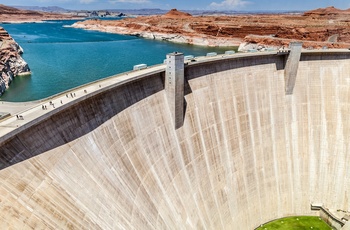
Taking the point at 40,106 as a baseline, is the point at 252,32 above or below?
above

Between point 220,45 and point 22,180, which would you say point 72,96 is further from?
point 220,45

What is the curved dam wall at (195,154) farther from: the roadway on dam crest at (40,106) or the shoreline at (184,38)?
the shoreline at (184,38)

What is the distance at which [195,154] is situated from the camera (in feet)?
74.1

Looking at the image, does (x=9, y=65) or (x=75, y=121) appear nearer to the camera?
(x=75, y=121)

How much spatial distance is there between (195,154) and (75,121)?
10.4 metres

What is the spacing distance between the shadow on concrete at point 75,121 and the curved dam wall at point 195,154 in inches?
2.3

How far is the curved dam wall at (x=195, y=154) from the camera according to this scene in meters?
13.5

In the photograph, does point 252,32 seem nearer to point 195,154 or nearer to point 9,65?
point 9,65

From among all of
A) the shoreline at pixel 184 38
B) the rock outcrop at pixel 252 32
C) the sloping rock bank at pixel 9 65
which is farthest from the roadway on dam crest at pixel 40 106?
the shoreline at pixel 184 38

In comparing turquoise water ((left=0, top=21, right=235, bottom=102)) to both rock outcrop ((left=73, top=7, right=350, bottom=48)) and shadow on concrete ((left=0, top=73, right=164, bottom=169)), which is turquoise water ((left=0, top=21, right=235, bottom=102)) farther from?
shadow on concrete ((left=0, top=73, right=164, bottom=169))

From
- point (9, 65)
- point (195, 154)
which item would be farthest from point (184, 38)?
point (195, 154)

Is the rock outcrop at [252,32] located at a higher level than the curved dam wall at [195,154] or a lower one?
higher

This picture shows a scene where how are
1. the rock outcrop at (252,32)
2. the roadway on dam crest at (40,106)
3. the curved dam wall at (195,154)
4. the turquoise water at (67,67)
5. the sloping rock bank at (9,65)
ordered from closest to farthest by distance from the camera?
the roadway on dam crest at (40,106)
the curved dam wall at (195,154)
the turquoise water at (67,67)
the sloping rock bank at (9,65)
the rock outcrop at (252,32)

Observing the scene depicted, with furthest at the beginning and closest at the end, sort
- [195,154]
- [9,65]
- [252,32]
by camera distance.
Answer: [252,32], [9,65], [195,154]
